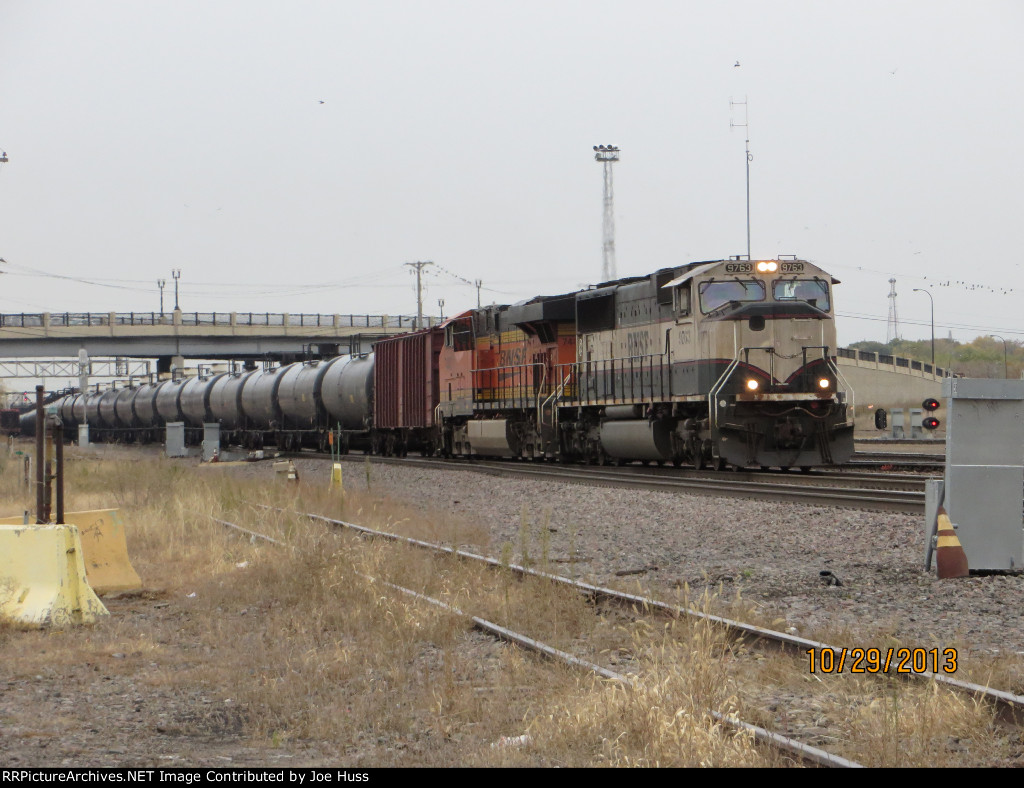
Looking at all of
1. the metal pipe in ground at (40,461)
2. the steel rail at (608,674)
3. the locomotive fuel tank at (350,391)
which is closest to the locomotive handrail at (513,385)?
the locomotive fuel tank at (350,391)

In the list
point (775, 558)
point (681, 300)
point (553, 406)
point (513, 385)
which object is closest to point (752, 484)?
point (681, 300)

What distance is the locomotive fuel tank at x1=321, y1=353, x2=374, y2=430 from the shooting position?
3247 cm

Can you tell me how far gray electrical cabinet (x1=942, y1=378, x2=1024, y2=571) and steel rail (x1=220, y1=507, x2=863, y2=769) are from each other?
12.5 ft

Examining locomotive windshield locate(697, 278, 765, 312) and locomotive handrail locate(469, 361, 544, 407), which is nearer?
locomotive windshield locate(697, 278, 765, 312)

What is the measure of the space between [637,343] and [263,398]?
67.1 ft

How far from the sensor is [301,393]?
35125 mm

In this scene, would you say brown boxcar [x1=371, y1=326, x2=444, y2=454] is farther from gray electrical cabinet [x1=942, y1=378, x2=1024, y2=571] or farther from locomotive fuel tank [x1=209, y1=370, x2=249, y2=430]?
gray electrical cabinet [x1=942, y1=378, x2=1024, y2=571]

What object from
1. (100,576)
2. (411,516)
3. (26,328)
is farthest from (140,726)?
(26,328)

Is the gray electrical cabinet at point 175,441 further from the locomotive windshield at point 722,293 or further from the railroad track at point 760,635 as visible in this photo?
the railroad track at point 760,635

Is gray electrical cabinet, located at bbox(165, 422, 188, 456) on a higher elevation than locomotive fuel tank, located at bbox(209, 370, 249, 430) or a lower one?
lower

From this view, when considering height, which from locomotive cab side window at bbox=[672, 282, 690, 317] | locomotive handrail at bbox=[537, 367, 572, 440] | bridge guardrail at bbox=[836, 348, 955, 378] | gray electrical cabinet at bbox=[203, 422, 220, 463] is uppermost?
bridge guardrail at bbox=[836, 348, 955, 378]

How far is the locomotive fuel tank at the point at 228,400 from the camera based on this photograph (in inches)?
1593
